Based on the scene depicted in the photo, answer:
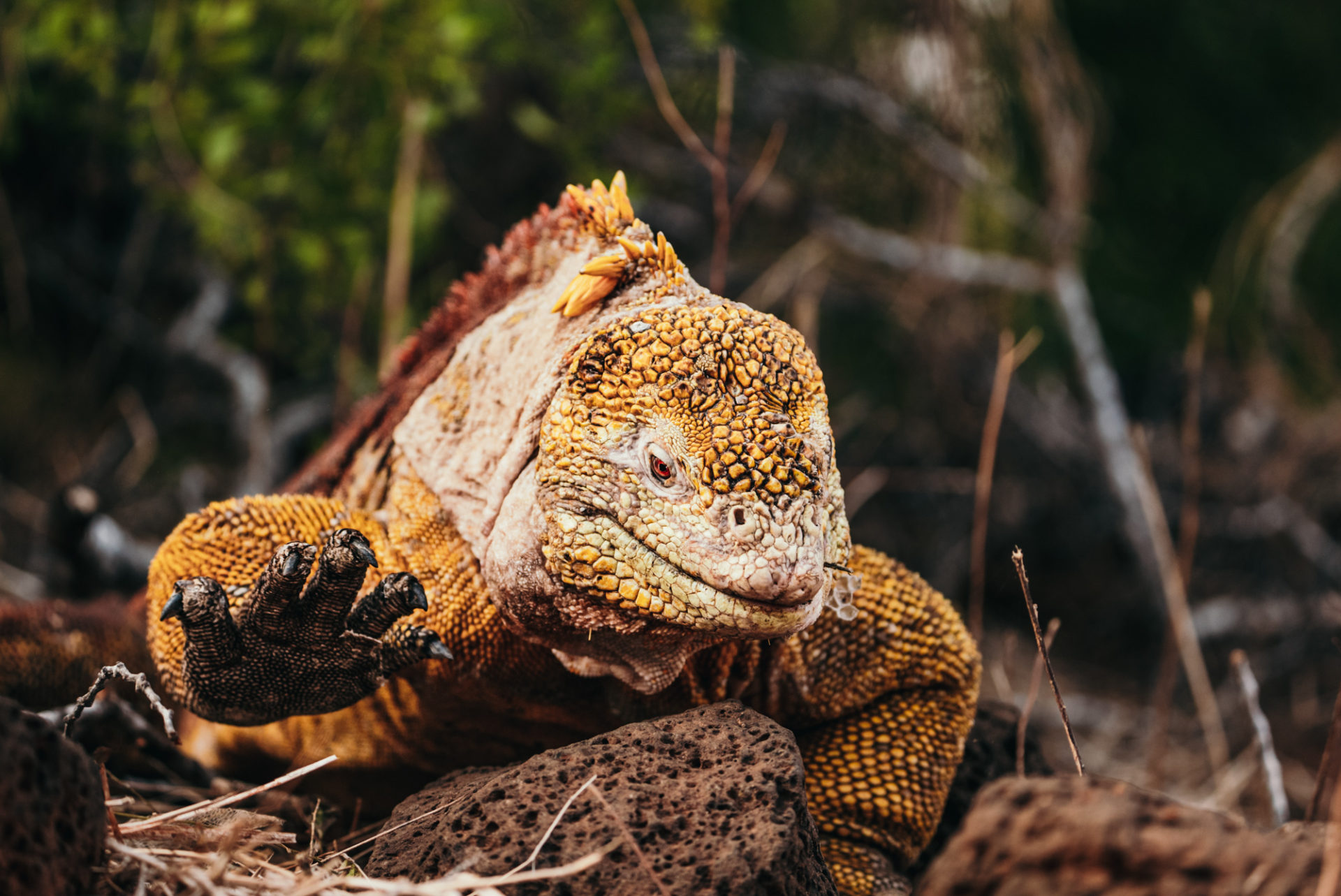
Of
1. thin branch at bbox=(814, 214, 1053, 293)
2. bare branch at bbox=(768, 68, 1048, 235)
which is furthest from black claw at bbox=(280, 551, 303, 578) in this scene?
bare branch at bbox=(768, 68, 1048, 235)

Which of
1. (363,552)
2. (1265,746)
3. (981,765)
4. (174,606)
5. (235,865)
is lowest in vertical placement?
(981,765)

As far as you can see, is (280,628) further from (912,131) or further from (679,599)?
(912,131)

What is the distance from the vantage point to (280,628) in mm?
2270

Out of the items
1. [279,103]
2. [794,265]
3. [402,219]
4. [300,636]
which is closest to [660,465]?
[300,636]

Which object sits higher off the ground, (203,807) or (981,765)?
(203,807)

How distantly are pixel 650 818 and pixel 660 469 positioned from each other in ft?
2.16

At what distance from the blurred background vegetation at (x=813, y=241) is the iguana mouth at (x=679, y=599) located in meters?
3.01

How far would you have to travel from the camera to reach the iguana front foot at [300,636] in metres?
2.18

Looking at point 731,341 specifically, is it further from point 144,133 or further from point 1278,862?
point 144,133

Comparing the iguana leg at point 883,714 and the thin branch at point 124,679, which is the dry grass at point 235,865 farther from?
the iguana leg at point 883,714

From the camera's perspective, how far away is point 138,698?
3805 millimetres

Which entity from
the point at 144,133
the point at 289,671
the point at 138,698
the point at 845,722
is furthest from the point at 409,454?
the point at 144,133

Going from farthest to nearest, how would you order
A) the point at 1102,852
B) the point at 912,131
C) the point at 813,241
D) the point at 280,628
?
the point at 813,241 → the point at 912,131 → the point at 280,628 → the point at 1102,852

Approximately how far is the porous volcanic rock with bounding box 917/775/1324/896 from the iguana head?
533 millimetres
